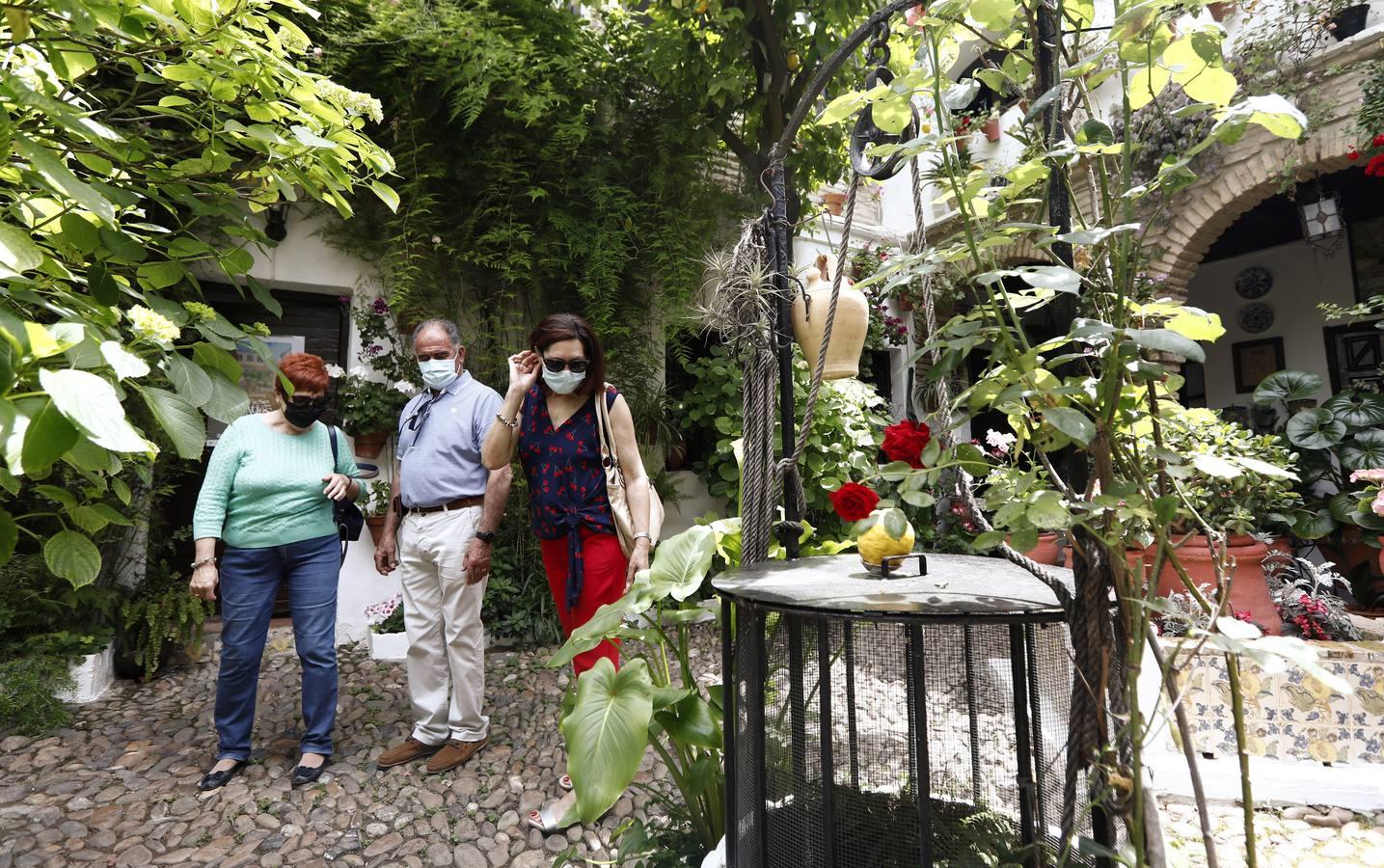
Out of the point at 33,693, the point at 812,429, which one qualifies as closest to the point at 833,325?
the point at 812,429

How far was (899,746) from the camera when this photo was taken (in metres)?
1.28

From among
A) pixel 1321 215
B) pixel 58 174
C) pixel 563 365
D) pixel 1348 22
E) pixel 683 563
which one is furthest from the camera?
pixel 1321 215

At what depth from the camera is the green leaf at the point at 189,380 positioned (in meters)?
0.99

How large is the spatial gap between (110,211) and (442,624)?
90.7 inches

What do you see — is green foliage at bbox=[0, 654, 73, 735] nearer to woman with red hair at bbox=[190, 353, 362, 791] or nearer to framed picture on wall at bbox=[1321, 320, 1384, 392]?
woman with red hair at bbox=[190, 353, 362, 791]

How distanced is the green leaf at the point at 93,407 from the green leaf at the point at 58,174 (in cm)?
28

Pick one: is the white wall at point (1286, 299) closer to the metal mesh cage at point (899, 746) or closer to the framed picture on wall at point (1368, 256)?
the framed picture on wall at point (1368, 256)

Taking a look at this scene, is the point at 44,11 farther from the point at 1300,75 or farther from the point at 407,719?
the point at 1300,75

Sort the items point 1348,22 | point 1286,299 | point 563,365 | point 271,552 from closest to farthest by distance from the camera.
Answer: point 563,365, point 271,552, point 1348,22, point 1286,299

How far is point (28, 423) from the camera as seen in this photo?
0.69 m

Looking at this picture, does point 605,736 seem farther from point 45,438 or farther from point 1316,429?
point 1316,429

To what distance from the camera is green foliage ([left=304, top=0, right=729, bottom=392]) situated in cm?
411

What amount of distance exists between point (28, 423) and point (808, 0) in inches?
190

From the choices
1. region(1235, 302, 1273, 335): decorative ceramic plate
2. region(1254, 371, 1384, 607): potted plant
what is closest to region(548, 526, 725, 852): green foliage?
region(1254, 371, 1384, 607): potted plant
